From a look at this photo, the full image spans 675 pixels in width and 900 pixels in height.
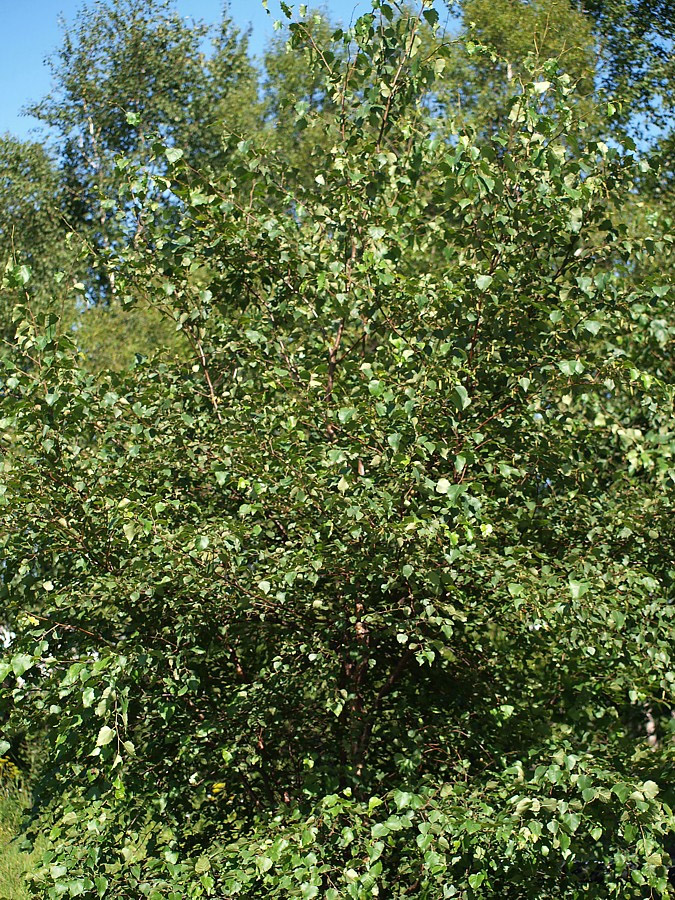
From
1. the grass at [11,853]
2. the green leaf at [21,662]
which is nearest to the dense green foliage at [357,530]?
the green leaf at [21,662]

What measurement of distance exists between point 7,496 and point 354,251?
6.07 feet

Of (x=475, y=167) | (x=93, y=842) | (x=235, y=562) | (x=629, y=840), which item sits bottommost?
(x=629, y=840)

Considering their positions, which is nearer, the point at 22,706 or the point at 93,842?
the point at 93,842

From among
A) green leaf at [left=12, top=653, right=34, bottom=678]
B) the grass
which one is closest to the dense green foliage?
green leaf at [left=12, top=653, right=34, bottom=678]

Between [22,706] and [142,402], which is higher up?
[142,402]

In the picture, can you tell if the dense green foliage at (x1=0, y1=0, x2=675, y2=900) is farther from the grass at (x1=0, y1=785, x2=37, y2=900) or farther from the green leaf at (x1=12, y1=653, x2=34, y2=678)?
the grass at (x1=0, y1=785, x2=37, y2=900)

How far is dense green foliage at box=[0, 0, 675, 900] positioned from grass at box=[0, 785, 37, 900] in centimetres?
228

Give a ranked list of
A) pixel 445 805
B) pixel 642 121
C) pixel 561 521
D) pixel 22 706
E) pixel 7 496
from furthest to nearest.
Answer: pixel 642 121 → pixel 561 521 → pixel 22 706 → pixel 7 496 → pixel 445 805

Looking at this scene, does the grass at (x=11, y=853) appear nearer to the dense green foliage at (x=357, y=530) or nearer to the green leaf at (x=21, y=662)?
the dense green foliage at (x=357, y=530)

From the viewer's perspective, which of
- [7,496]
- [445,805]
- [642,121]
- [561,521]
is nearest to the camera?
[445,805]

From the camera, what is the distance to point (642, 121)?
14242mm

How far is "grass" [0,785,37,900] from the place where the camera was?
21.6 feet

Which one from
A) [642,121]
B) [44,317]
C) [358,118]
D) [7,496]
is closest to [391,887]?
[7,496]

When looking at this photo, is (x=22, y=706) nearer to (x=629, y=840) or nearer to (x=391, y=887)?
(x=391, y=887)
